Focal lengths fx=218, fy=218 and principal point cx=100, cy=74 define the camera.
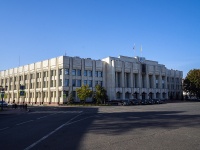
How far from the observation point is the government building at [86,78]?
230ft

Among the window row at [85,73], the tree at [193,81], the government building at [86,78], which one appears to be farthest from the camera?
the tree at [193,81]

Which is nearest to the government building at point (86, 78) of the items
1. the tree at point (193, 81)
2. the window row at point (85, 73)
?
the window row at point (85, 73)

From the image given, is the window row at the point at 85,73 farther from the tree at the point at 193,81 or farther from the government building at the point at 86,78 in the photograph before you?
the tree at the point at 193,81

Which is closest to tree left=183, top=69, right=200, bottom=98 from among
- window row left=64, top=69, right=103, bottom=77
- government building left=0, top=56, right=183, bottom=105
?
government building left=0, top=56, right=183, bottom=105

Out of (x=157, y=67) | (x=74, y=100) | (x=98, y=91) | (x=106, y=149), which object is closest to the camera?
(x=106, y=149)

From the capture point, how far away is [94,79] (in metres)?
75.6

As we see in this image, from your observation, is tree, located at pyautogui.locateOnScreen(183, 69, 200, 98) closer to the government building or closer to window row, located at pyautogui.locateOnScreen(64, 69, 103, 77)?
the government building

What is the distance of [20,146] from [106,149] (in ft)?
11.4

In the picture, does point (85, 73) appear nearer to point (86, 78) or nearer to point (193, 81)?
point (86, 78)

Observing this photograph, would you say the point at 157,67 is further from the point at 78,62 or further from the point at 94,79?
the point at 78,62

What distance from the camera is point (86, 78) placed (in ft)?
242

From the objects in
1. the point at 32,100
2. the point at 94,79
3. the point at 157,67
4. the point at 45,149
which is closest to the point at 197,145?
the point at 45,149

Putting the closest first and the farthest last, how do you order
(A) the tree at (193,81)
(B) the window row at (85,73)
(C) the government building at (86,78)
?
1. (B) the window row at (85,73)
2. (C) the government building at (86,78)
3. (A) the tree at (193,81)

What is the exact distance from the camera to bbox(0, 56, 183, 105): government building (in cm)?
7006
